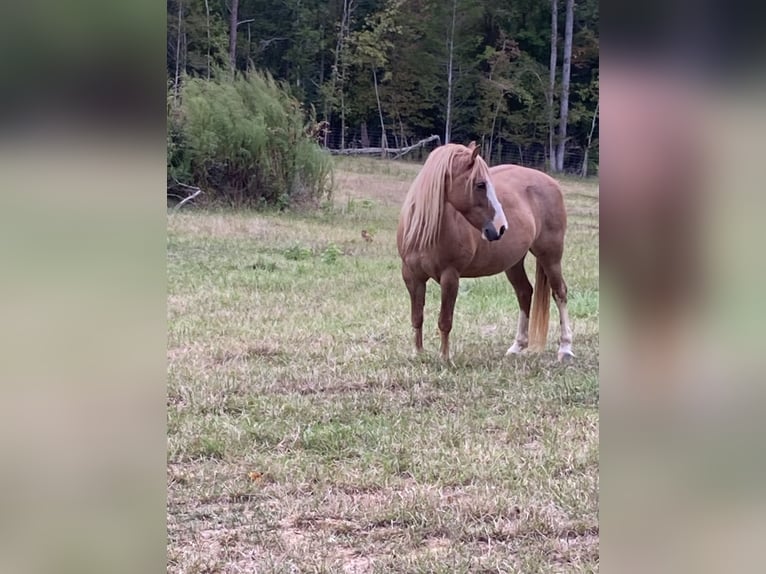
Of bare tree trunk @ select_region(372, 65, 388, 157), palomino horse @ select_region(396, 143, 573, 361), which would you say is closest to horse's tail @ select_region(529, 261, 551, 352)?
palomino horse @ select_region(396, 143, 573, 361)

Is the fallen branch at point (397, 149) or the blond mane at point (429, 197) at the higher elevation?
the fallen branch at point (397, 149)

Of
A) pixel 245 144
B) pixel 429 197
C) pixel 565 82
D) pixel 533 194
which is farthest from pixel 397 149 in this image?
pixel 245 144

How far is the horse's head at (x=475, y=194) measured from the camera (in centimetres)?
250

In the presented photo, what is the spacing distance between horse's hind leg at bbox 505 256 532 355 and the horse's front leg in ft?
1.16

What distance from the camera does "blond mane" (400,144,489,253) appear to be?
2510mm

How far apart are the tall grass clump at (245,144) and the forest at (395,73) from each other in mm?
10

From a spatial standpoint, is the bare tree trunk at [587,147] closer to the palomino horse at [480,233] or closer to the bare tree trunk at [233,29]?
the palomino horse at [480,233]

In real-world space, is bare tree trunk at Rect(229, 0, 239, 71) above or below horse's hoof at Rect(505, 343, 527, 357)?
above

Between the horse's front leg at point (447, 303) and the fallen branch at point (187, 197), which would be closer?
the horse's front leg at point (447, 303)
